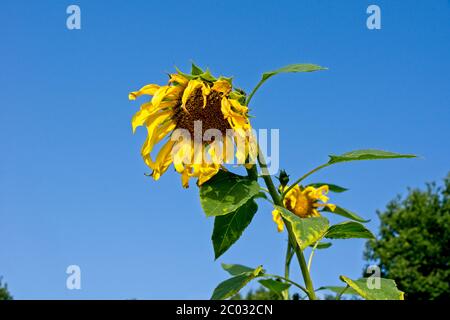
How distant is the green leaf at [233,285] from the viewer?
7.50 feet

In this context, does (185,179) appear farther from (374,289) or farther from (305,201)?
(305,201)

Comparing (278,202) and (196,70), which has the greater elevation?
(196,70)

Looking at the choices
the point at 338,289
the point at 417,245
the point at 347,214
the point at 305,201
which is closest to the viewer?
the point at 338,289

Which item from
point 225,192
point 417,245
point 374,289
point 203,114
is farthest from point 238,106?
point 417,245

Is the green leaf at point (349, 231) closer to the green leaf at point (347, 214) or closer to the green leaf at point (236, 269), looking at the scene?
the green leaf at point (347, 214)

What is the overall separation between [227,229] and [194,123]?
0.49 metres

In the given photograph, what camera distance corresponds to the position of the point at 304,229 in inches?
86.3

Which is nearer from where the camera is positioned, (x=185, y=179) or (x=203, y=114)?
(x=185, y=179)

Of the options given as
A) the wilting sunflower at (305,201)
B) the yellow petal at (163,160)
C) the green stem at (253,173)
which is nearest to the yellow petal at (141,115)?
the yellow petal at (163,160)

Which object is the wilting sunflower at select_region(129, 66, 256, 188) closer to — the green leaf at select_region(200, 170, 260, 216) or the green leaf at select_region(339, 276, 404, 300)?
the green leaf at select_region(200, 170, 260, 216)

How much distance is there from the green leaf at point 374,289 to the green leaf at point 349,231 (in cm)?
24
